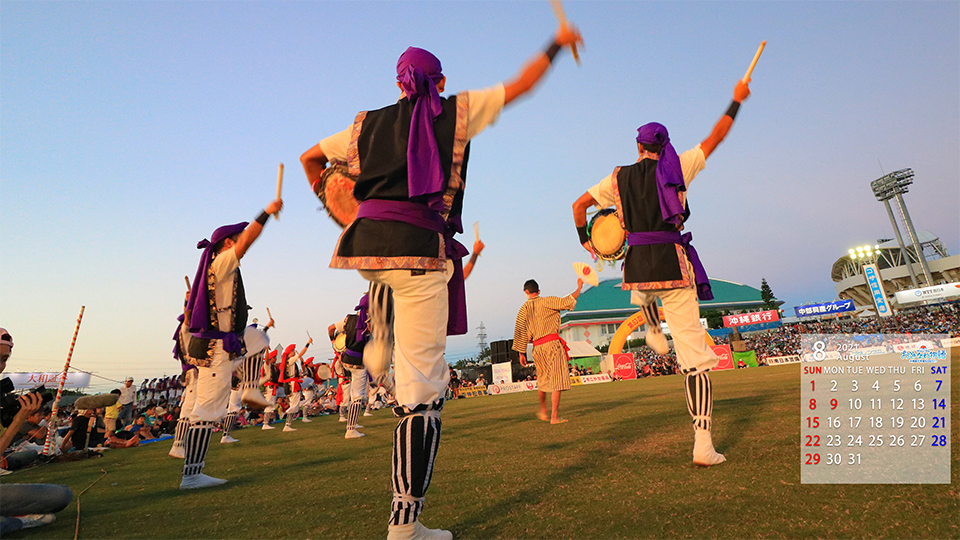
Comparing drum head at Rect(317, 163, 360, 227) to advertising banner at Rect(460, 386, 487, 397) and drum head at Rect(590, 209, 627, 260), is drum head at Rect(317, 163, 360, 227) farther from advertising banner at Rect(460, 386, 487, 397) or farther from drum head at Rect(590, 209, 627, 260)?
advertising banner at Rect(460, 386, 487, 397)

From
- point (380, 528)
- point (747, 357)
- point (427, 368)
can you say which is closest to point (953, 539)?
point (427, 368)

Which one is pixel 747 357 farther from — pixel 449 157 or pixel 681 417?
pixel 449 157

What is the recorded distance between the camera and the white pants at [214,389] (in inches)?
188

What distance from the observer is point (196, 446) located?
15.3 ft

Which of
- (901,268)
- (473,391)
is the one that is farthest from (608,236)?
(901,268)

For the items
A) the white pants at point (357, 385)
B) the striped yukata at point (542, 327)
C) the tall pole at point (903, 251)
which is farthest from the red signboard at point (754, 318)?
the white pants at point (357, 385)

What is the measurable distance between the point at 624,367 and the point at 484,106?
3168 centimetres

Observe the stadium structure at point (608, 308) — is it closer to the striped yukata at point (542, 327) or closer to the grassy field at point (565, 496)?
the striped yukata at point (542, 327)

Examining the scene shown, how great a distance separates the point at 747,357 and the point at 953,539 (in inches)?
1335

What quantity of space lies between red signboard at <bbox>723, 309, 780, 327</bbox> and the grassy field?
57.2 meters

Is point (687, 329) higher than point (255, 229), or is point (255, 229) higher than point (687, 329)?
point (255, 229)

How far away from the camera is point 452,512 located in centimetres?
288

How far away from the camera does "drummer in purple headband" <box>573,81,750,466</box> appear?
395 centimetres

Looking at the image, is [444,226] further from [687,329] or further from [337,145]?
[687,329]
